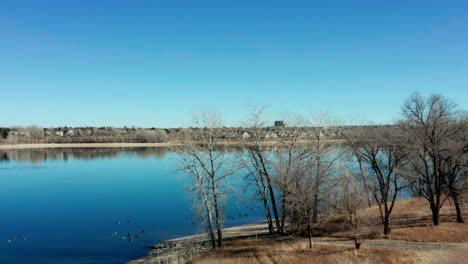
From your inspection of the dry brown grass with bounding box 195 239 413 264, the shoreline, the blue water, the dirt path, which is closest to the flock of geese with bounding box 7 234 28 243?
the blue water

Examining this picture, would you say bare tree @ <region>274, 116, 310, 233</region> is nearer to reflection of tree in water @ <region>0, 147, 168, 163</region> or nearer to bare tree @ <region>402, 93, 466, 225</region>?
bare tree @ <region>402, 93, 466, 225</region>

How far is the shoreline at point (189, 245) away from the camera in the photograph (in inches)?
1273

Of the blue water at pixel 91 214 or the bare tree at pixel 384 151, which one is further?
the blue water at pixel 91 214

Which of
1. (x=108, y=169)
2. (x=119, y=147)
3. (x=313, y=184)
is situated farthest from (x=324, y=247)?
(x=119, y=147)

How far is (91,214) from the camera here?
52.5 m

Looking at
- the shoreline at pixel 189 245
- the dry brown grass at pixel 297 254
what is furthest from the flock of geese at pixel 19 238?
the dry brown grass at pixel 297 254

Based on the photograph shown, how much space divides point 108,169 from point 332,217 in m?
71.6

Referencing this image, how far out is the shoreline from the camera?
32344mm

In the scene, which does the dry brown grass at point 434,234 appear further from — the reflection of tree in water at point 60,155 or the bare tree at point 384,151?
the reflection of tree in water at point 60,155

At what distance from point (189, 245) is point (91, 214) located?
68.3 ft

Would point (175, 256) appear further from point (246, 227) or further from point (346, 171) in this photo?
point (346, 171)

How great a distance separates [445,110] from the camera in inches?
1364

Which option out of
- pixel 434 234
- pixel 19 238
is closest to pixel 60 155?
pixel 19 238

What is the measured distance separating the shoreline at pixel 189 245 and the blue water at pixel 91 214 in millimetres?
1574
